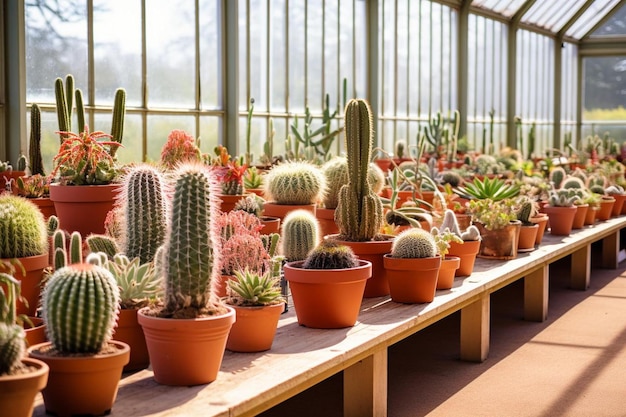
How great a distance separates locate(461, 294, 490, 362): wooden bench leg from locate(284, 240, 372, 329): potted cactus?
1.44 meters

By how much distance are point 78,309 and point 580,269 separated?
6.04m

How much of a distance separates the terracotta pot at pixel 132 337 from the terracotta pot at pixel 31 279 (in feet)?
1.29

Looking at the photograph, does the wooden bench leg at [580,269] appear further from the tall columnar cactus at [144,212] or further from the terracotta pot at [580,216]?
the tall columnar cactus at [144,212]

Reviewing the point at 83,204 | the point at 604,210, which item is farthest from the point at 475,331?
the point at 604,210

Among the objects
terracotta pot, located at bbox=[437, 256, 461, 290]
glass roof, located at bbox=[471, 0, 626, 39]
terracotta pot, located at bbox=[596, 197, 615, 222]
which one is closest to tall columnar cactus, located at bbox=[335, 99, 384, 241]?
terracotta pot, located at bbox=[437, 256, 461, 290]

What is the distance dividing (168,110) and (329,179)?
3.91 meters

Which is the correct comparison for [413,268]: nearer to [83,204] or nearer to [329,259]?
[329,259]

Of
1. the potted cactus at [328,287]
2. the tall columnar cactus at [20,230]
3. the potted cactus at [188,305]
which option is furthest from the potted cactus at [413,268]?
the tall columnar cactus at [20,230]

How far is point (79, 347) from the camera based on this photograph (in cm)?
257

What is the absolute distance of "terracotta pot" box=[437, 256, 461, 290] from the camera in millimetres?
4684

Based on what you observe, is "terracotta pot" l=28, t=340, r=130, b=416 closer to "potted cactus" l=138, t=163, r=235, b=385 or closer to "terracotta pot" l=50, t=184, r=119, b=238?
"potted cactus" l=138, t=163, r=235, b=385

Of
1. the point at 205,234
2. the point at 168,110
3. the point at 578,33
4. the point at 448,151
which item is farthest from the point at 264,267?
the point at 578,33

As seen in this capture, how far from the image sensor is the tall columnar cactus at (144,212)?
354cm

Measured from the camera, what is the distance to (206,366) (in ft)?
9.45
